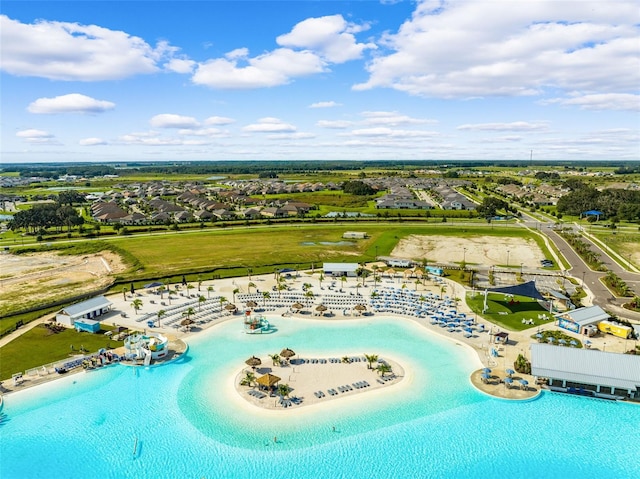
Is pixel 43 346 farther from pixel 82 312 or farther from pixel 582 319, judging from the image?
pixel 582 319

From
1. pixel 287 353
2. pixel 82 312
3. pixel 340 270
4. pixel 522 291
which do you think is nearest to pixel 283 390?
pixel 287 353

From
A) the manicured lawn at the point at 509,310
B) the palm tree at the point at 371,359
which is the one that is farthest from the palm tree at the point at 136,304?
the manicured lawn at the point at 509,310

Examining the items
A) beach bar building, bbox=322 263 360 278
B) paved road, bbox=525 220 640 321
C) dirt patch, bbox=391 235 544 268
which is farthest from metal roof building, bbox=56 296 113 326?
paved road, bbox=525 220 640 321

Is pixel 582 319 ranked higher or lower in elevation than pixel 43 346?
higher

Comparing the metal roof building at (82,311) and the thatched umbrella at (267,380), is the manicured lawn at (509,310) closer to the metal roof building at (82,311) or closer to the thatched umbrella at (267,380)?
the thatched umbrella at (267,380)

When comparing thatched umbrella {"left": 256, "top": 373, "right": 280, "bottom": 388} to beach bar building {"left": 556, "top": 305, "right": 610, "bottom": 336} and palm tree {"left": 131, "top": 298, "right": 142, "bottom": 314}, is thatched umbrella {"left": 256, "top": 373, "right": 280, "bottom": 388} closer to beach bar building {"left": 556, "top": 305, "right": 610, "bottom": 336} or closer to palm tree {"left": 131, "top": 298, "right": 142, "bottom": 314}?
palm tree {"left": 131, "top": 298, "right": 142, "bottom": 314}

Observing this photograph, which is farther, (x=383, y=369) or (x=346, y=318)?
(x=346, y=318)

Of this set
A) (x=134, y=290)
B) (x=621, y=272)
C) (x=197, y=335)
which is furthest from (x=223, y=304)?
(x=621, y=272)
